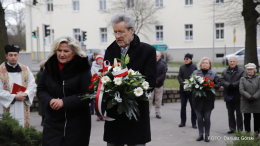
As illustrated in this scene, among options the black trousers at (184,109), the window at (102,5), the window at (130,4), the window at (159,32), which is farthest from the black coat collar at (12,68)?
the window at (102,5)

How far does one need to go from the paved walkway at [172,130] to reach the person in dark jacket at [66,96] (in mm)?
3094

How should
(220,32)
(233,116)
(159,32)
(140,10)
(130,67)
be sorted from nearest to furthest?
(130,67) → (233,116) → (140,10) → (220,32) → (159,32)

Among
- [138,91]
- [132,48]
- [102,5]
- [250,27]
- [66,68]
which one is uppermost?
[102,5]

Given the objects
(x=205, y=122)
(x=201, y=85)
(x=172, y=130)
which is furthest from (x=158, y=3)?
(x=205, y=122)

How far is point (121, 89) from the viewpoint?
303 cm

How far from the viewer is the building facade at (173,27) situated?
34.0 metres

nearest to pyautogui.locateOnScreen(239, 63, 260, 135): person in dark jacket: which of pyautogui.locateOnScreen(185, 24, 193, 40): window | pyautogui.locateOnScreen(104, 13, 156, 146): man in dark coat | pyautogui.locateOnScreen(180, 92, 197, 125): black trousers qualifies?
pyautogui.locateOnScreen(180, 92, 197, 125): black trousers

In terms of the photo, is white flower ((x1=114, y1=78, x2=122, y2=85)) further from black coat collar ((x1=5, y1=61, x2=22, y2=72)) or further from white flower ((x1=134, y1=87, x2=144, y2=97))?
black coat collar ((x1=5, y1=61, x2=22, y2=72))

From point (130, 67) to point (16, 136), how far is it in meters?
2.37

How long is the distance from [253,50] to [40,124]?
14421mm

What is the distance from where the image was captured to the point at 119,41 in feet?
11.2

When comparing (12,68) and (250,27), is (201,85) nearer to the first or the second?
(12,68)

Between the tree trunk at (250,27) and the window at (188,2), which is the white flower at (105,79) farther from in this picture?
the window at (188,2)

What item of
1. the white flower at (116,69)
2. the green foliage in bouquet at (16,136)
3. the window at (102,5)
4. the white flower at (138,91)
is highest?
the window at (102,5)
